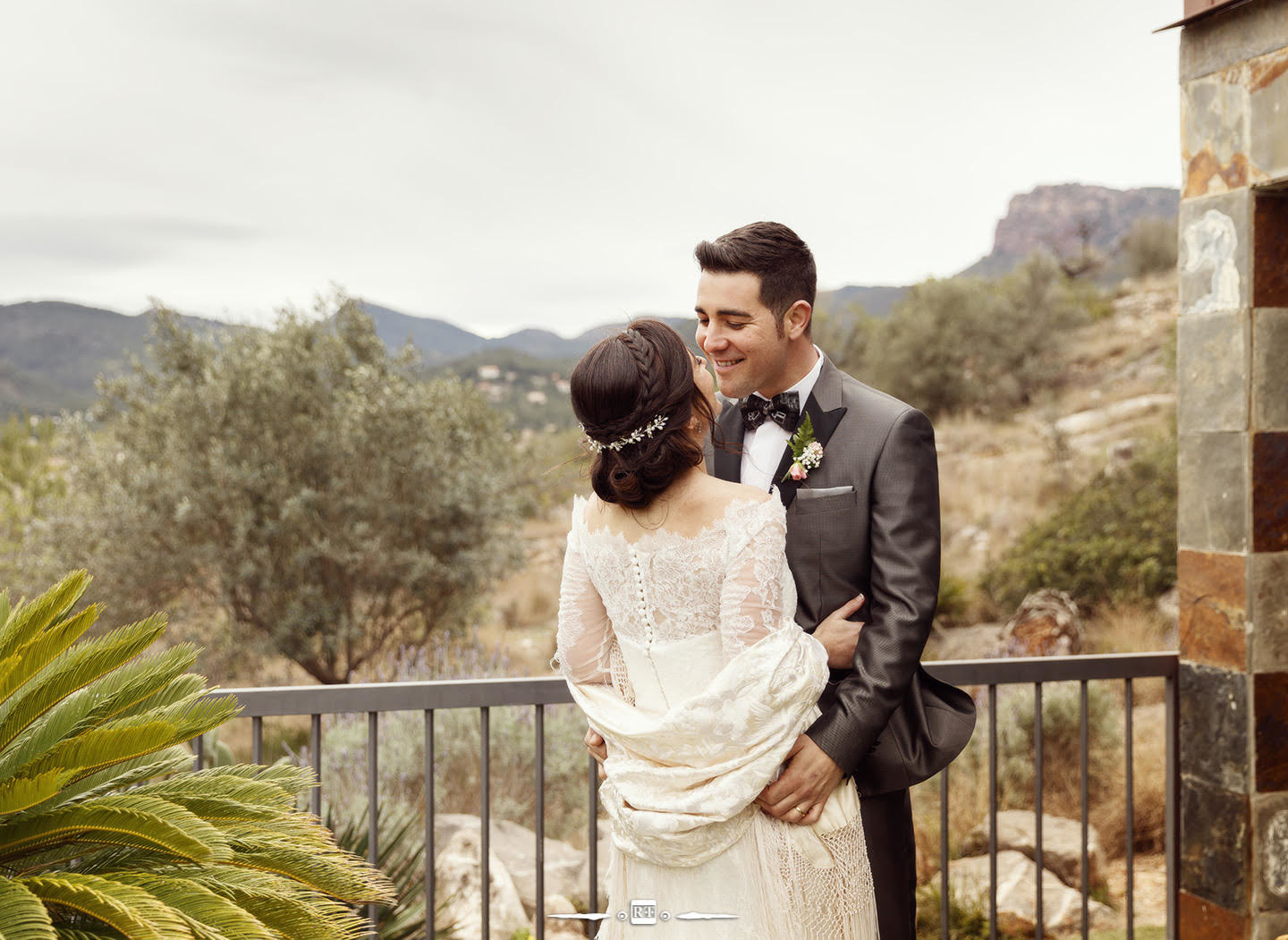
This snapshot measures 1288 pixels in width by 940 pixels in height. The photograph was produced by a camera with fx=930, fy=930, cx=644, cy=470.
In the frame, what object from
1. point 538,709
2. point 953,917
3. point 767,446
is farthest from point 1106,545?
point 767,446

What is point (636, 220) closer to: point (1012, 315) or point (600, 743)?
point (1012, 315)

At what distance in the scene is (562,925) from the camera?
14.9 feet

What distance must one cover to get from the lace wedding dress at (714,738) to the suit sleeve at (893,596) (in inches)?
3.3

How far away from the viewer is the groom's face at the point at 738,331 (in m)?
1.80

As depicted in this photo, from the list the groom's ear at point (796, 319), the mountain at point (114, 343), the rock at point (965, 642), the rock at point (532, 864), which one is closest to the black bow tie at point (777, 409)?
the groom's ear at point (796, 319)

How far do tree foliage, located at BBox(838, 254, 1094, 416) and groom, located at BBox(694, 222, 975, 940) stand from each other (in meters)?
15.5

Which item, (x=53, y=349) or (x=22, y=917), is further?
(x=53, y=349)

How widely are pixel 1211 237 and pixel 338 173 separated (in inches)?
1054

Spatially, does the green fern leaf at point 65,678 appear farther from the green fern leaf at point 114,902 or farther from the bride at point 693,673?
the bride at point 693,673

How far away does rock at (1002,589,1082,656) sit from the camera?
299 inches

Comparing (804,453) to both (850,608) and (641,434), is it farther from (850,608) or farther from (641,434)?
(641,434)

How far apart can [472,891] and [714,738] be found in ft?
10.9

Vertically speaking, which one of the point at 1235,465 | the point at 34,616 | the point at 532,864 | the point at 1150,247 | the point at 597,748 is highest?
Result: the point at 1150,247

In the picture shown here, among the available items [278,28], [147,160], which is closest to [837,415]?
[278,28]
